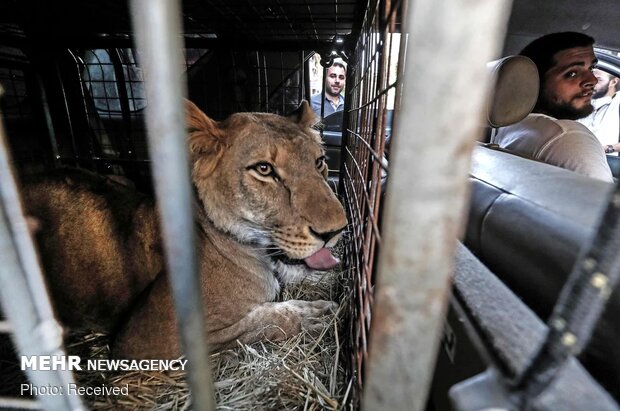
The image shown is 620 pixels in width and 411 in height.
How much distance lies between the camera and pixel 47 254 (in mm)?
1433

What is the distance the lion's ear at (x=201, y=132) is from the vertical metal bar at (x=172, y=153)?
1.12 metres

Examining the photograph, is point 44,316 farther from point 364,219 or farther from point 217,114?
point 217,114

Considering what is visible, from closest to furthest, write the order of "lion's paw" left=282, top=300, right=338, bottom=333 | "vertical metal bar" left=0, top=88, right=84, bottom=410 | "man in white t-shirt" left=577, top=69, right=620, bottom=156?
1. "vertical metal bar" left=0, top=88, right=84, bottom=410
2. "lion's paw" left=282, top=300, right=338, bottom=333
3. "man in white t-shirt" left=577, top=69, right=620, bottom=156

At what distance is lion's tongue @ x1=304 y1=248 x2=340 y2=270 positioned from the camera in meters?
1.61

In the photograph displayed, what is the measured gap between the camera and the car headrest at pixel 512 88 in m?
1.16

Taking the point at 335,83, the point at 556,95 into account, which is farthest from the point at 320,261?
the point at 335,83

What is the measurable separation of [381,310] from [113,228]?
1.57 meters

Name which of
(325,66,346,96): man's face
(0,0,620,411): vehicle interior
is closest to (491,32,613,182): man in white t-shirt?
(0,0,620,411): vehicle interior

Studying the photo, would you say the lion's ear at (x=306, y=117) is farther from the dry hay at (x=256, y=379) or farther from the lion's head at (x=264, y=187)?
the dry hay at (x=256, y=379)

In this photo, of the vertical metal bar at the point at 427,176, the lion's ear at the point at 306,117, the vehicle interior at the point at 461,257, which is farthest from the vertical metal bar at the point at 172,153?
the lion's ear at the point at 306,117

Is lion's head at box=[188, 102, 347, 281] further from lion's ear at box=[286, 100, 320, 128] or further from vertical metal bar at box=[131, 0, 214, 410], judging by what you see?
vertical metal bar at box=[131, 0, 214, 410]

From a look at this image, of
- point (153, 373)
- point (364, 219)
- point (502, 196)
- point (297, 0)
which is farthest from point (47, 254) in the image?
point (297, 0)

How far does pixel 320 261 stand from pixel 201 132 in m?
0.83

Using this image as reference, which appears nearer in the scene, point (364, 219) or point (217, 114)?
point (364, 219)
